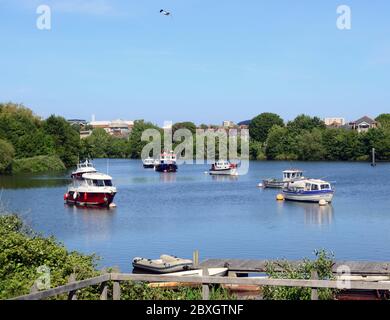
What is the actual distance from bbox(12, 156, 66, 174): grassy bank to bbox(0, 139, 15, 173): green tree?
262cm

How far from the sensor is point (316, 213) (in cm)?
4591

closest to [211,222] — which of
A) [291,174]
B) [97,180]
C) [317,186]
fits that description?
[97,180]

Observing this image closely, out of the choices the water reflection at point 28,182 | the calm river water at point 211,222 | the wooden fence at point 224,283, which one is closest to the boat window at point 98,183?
the calm river water at point 211,222

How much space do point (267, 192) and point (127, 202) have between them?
52.2 feet

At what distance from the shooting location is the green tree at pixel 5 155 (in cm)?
8519

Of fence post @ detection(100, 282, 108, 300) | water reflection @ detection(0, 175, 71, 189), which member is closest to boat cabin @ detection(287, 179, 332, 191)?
water reflection @ detection(0, 175, 71, 189)

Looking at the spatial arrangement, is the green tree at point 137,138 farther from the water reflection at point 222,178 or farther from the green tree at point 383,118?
the water reflection at point 222,178

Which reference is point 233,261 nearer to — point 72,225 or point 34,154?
point 72,225

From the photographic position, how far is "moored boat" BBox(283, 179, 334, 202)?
5247 cm

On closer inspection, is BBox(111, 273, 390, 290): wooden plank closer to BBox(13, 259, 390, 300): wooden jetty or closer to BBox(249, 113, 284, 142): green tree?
BBox(13, 259, 390, 300): wooden jetty

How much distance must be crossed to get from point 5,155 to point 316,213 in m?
51.0

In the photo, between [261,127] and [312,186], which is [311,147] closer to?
[261,127]

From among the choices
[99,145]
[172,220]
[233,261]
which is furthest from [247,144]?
[233,261]

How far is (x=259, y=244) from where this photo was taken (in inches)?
1214
